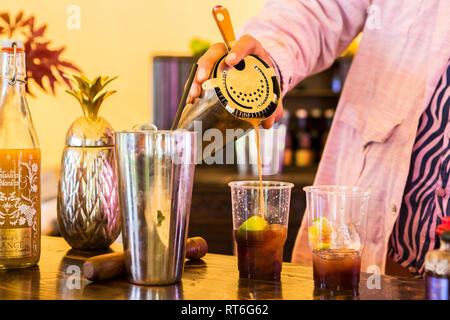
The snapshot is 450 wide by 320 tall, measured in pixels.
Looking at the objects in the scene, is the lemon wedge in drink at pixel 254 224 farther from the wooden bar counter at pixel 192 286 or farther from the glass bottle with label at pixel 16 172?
the glass bottle with label at pixel 16 172

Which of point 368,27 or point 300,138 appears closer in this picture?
point 368,27

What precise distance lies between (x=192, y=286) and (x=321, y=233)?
22 centimetres

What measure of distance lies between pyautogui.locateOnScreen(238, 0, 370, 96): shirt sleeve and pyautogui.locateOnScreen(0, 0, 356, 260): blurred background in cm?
245

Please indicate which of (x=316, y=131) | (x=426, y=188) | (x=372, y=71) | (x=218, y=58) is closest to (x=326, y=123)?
(x=316, y=131)

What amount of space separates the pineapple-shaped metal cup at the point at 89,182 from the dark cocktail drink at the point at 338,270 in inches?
18.3

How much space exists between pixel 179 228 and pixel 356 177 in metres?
0.86

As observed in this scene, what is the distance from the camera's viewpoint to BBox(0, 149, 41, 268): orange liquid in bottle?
3.07 feet

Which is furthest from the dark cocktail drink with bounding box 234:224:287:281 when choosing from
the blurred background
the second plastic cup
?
the blurred background

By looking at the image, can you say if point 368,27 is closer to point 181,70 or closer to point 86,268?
point 86,268

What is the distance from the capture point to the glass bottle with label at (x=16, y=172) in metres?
0.94

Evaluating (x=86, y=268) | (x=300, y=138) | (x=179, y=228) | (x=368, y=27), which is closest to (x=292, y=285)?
(x=179, y=228)

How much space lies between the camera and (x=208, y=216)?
13.1 ft

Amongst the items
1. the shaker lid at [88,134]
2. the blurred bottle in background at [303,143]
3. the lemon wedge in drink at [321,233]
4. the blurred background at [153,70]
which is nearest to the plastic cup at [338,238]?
the lemon wedge in drink at [321,233]

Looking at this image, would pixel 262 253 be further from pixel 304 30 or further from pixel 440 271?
pixel 304 30
